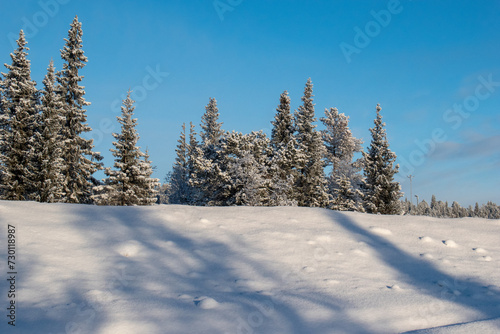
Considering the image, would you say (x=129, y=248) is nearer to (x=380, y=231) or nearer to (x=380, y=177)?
(x=380, y=231)

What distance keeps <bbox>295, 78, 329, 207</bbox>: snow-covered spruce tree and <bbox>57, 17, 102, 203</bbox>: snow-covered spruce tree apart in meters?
19.6

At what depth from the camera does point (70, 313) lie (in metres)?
3.74

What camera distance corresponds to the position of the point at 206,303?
410cm

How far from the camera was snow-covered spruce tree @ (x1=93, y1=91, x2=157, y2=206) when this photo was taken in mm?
28453

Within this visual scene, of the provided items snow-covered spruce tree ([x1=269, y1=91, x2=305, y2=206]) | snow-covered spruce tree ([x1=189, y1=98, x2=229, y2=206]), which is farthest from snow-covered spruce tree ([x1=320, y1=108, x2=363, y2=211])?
snow-covered spruce tree ([x1=189, y1=98, x2=229, y2=206])

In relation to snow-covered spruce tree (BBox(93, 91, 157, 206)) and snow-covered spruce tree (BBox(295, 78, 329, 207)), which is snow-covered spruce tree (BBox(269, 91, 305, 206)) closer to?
snow-covered spruce tree (BBox(295, 78, 329, 207))

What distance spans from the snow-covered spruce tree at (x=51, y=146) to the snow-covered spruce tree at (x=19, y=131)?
475 millimetres

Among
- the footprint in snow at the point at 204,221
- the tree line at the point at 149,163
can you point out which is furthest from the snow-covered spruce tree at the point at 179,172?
the footprint in snow at the point at 204,221

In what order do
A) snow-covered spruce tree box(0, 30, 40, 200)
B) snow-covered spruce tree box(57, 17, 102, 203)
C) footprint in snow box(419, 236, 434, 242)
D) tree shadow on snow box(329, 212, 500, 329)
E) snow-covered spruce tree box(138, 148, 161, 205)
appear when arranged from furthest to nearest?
snow-covered spruce tree box(138, 148, 161, 205) < snow-covered spruce tree box(57, 17, 102, 203) < snow-covered spruce tree box(0, 30, 40, 200) < footprint in snow box(419, 236, 434, 242) < tree shadow on snow box(329, 212, 500, 329)

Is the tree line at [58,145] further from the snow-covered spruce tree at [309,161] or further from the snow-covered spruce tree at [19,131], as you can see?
the snow-covered spruce tree at [309,161]

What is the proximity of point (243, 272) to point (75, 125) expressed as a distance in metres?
26.0

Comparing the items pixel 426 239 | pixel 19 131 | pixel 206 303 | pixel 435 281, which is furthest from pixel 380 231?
pixel 19 131

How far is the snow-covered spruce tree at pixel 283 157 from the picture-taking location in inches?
1240

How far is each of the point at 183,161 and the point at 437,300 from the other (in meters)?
Result: 56.2
